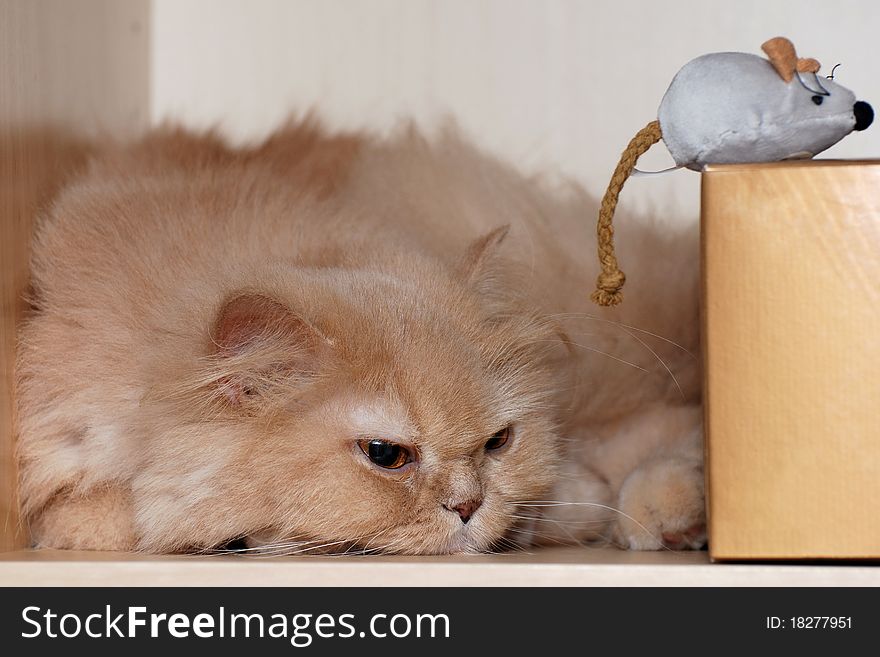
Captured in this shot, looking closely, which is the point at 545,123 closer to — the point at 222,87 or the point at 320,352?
the point at 222,87

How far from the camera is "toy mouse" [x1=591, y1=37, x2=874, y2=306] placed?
36.8 inches

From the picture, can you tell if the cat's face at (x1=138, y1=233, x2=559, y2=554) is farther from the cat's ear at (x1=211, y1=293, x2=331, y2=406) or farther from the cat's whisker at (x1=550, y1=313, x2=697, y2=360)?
the cat's whisker at (x1=550, y1=313, x2=697, y2=360)

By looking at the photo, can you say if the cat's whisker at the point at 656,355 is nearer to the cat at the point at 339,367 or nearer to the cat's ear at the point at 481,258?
the cat at the point at 339,367

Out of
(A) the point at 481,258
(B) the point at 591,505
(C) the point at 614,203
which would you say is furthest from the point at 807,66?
(B) the point at 591,505

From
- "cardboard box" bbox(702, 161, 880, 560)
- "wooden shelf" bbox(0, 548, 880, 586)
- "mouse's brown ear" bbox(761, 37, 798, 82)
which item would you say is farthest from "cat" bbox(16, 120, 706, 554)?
"mouse's brown ear" bbox(761, 37, 798, 82)

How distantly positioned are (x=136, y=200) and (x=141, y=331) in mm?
272

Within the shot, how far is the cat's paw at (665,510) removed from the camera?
1187 mm

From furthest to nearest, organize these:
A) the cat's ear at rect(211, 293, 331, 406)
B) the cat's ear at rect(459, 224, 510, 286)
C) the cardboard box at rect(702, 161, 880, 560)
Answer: the cat's ear at rect(459, 224, 510, 286), the cat's ear at rect(211, 293, 331, 406), the cardboard box at rect(702, 161, 880, 560)

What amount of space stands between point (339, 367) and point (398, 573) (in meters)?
0.25

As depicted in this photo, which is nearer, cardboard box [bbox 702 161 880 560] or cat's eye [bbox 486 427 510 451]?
cardboard box [bbox 702 161 880 560]

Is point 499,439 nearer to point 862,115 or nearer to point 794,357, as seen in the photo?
point 794,357

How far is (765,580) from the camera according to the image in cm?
89

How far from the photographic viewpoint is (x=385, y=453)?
1063 millimetres
